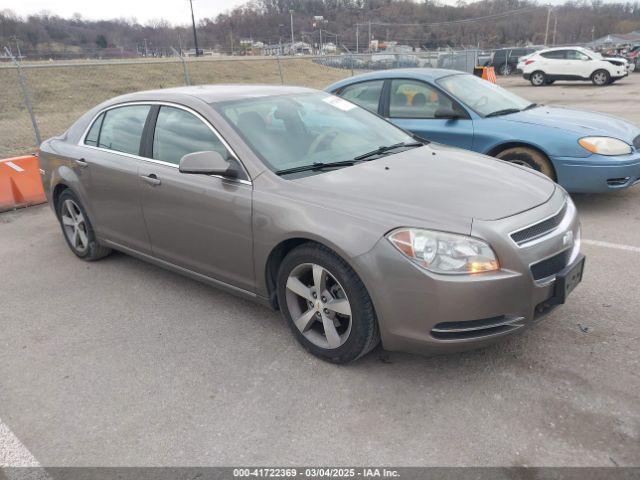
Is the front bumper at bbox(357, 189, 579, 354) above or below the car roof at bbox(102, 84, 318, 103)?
below

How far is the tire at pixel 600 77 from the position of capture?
21.8 m

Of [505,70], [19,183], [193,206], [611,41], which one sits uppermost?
[193,206]

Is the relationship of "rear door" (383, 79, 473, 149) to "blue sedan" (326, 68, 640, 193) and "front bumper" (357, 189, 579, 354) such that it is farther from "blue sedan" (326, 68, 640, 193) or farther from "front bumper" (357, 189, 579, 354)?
"front bumper" (357, 189, 579, 354)

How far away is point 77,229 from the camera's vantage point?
16.5ft

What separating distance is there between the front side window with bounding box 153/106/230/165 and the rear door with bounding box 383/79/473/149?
2918 millimetres

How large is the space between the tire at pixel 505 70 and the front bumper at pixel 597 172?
28517 mm

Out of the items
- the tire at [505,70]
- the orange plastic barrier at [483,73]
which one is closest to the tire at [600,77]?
the orange plastic barrier at [483,73]

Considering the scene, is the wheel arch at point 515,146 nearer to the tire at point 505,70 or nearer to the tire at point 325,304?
the tire at point 325,304

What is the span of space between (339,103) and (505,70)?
30.4 metres

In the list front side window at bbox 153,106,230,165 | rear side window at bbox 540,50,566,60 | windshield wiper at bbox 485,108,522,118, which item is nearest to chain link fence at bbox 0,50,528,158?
rear side window at bbox 540,50,566,60

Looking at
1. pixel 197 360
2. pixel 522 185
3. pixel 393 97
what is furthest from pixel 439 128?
pixel 197 360

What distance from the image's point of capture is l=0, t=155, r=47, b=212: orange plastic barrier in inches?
278

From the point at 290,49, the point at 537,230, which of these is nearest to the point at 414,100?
the point at 537,230

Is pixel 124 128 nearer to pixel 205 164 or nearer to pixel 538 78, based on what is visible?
pixel 205 164
